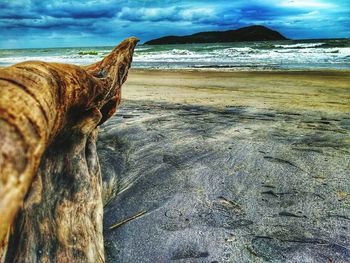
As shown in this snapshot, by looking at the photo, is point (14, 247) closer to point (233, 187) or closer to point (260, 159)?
point (233, 187)

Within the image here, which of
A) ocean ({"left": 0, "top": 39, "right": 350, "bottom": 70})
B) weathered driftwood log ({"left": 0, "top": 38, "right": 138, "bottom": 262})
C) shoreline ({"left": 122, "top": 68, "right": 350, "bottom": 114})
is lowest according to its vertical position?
ocean ({"left": 0, "top": 39, "right": 350, "bottom": 70})

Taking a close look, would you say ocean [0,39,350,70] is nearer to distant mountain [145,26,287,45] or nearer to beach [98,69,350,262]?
beach [98,69,350,262]

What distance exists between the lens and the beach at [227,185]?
1.79 metres

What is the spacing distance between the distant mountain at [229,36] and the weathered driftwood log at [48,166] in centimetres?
7743

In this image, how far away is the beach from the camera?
1.79 m

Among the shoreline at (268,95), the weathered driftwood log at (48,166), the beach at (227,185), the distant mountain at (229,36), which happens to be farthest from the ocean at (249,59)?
the distant mountain at (229,36)

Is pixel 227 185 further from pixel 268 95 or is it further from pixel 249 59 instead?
A: pixel 249 59

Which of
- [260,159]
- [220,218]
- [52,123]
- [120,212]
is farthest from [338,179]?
[52,123]

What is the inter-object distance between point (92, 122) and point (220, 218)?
0.95m

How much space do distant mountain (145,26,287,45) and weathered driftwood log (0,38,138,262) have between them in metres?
77.4

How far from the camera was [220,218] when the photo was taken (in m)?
2.03

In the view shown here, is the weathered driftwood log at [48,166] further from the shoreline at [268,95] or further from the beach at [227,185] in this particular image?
the shoreline at [268,95]

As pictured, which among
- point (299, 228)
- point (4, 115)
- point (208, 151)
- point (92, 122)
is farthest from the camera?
point (208, 151)

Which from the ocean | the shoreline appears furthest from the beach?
the ocean
